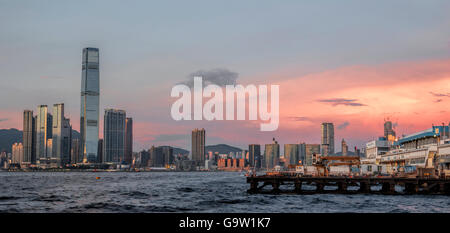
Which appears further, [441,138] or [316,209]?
[441,138]

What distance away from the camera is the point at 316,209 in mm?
Result: 64062

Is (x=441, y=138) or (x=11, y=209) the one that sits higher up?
(x=441, y=138)
